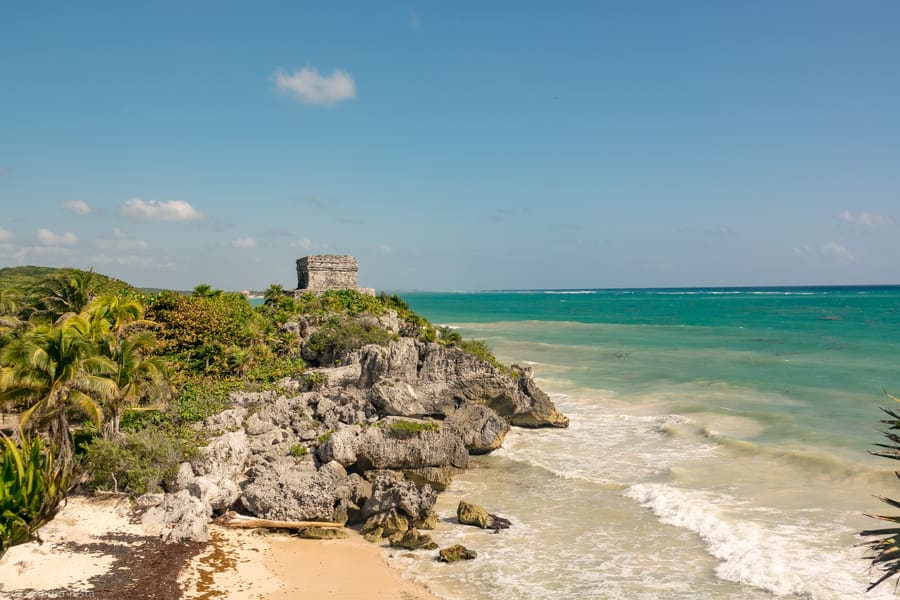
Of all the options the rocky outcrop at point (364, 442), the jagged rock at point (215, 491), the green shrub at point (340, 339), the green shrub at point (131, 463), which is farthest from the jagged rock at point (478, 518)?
the green shrub at point (340, 339)

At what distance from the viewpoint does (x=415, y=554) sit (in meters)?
11.1

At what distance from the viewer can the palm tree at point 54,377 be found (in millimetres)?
11508

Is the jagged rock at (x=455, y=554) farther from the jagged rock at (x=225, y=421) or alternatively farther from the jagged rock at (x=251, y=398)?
the jagged rock at (x=251, y=398)

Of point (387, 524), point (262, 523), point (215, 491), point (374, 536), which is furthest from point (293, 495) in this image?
point (387, 524)

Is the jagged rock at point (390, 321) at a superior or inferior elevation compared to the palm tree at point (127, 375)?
superior

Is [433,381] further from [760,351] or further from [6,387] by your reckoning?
[760,351]

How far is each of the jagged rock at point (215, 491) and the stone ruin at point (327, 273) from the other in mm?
15693

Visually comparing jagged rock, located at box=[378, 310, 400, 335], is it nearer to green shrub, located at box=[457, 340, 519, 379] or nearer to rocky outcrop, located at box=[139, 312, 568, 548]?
rocky outcrop, located at box=[139, 312, 568, 548]

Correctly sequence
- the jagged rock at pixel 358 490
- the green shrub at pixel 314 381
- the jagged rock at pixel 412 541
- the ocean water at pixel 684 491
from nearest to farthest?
the ocean water at pixel 684 491
the jagged rock at pixel 412 541
the jagged rock at pixel 358 490
the green shrub at pixel 314 381

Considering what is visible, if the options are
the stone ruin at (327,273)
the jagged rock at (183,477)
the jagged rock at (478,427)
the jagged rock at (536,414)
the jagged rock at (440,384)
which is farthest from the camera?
the stone ruin at (327,273)

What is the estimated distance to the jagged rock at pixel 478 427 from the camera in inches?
689

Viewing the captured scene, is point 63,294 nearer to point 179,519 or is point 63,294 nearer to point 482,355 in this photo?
point 179,519

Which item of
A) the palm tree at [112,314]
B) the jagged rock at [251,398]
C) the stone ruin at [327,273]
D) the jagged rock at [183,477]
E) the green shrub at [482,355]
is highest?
the stone ruin at [327,273]

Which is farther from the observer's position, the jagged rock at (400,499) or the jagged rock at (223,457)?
the jagged rock at (223,457)
